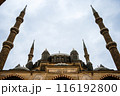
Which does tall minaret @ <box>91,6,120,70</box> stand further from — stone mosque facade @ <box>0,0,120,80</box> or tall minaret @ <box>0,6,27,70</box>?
tall minaret @ <box>0,6,27,70</box>

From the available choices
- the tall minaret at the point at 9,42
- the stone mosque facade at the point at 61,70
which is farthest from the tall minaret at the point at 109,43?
the tall minaret at the point at 9,42

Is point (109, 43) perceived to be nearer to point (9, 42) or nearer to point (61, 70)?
point (61, 70)

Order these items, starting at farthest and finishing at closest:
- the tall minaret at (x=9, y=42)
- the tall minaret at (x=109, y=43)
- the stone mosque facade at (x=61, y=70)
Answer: the tall minaret at (x=109, y=43)
the tall minaret at (x=9, y=42)
the stone mosque facade at (x=61, y=70)

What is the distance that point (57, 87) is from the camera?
7789 millimetres

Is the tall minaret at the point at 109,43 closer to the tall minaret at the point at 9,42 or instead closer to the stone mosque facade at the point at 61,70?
the stone mosque facade at the point at 61,70

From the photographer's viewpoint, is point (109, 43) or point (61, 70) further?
point (109, 43)

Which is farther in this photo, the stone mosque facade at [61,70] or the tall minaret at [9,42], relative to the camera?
the tall minaret at [9,42]

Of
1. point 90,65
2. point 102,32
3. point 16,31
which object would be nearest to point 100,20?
point 102,32

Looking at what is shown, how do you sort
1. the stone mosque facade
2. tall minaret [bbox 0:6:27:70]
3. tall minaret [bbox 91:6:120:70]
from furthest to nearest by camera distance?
tall minaret [bbox 91:6:120:70] → tall minaret [bbox 0:6:27:70] → the stone mosque facade

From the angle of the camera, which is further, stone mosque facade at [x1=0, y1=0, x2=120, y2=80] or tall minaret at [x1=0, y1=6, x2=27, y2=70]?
tall minaret at [x1=0, y1=6, x2=27, y2=70]

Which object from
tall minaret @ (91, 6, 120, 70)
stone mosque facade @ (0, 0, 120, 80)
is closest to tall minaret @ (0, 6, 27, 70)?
stone mosque facade @ (0, 0, 120, 80)

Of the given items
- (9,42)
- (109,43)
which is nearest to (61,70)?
(109,43)

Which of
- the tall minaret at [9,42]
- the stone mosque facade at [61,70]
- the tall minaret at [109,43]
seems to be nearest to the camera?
the stone mosque facade at [61,70]

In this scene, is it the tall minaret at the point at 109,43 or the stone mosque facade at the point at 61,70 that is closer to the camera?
the stone mosque facade at the point at 61,70
